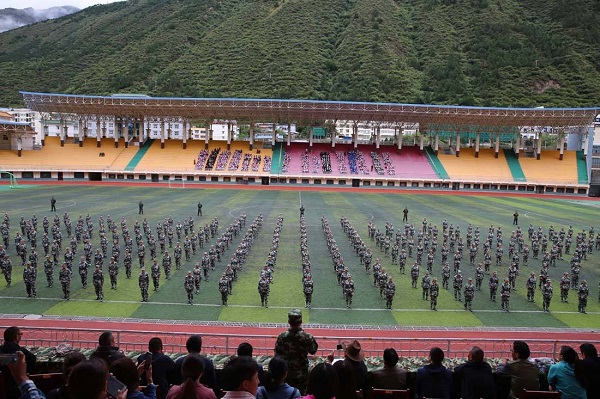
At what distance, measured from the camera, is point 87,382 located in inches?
113

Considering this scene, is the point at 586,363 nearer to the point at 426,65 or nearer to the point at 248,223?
the point at 248,223

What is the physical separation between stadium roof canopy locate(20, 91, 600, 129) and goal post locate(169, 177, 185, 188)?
8.47 m

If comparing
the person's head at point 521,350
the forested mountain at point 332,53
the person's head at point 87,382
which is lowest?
the person's head at point 521,350

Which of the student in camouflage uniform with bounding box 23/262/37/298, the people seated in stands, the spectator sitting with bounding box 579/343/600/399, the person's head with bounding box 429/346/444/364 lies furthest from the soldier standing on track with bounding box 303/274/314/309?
the spectator sitting with bounding box 579/343/600/399

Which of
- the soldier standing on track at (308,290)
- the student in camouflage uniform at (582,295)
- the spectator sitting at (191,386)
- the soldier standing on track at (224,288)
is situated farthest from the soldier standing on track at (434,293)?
the spectator sitting at (191,386)

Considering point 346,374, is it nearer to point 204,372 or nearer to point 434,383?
point 434,383

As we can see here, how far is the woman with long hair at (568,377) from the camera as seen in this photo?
5.14m

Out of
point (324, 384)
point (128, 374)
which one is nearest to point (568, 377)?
point (324, 384)

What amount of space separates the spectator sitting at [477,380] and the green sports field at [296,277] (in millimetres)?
7555

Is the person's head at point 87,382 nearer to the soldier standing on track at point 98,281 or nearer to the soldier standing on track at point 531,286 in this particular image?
the soldier standing on track at point 98,281

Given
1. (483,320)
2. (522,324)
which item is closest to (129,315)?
(483,320)

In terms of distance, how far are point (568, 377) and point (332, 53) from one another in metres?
115

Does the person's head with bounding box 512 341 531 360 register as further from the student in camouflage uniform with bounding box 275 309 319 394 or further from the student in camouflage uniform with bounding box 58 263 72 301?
the student in camouflage uniform with bounding box 58 263 72 301

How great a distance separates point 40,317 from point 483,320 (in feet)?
40.0
